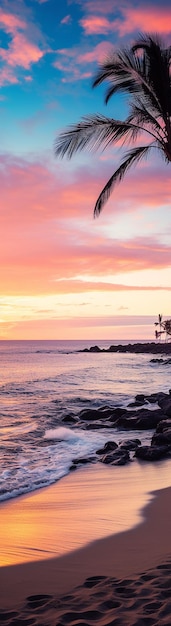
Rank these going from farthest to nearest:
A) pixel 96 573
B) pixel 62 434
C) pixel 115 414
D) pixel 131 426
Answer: pixel 115 414
pixel 131 426
pixel 62 434
pixel 96 573

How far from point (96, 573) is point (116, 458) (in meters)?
5.94

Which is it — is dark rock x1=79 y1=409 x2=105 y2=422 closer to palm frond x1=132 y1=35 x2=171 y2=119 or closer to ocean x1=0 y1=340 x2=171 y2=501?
ocean x1=0 y1=340 x2=171 y2=501

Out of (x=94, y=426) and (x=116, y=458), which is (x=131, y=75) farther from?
(x=94, y=426)

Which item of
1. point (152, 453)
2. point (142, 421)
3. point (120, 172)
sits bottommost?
point (142, 421)

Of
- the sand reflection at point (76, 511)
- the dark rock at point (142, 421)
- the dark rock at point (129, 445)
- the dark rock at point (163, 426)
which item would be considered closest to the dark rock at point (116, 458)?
the sand reflection at point (76, 511)

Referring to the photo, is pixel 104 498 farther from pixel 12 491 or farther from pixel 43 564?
pixel 43 564

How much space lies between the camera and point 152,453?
10.5m

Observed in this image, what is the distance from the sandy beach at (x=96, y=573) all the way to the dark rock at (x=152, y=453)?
300cm

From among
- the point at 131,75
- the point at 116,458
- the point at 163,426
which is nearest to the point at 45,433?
the point at 163,426

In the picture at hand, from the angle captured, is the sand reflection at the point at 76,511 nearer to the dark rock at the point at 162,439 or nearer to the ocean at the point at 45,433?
the ocean at the point at 45,433

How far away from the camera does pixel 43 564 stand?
4.98m

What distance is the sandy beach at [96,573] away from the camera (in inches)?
144

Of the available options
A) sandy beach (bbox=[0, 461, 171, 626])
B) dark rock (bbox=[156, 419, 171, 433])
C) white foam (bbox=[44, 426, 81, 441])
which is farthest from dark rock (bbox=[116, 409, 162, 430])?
sandy beach (bbox=[0, 461, 171, 626])

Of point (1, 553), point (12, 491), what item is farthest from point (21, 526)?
point (12, 491)
